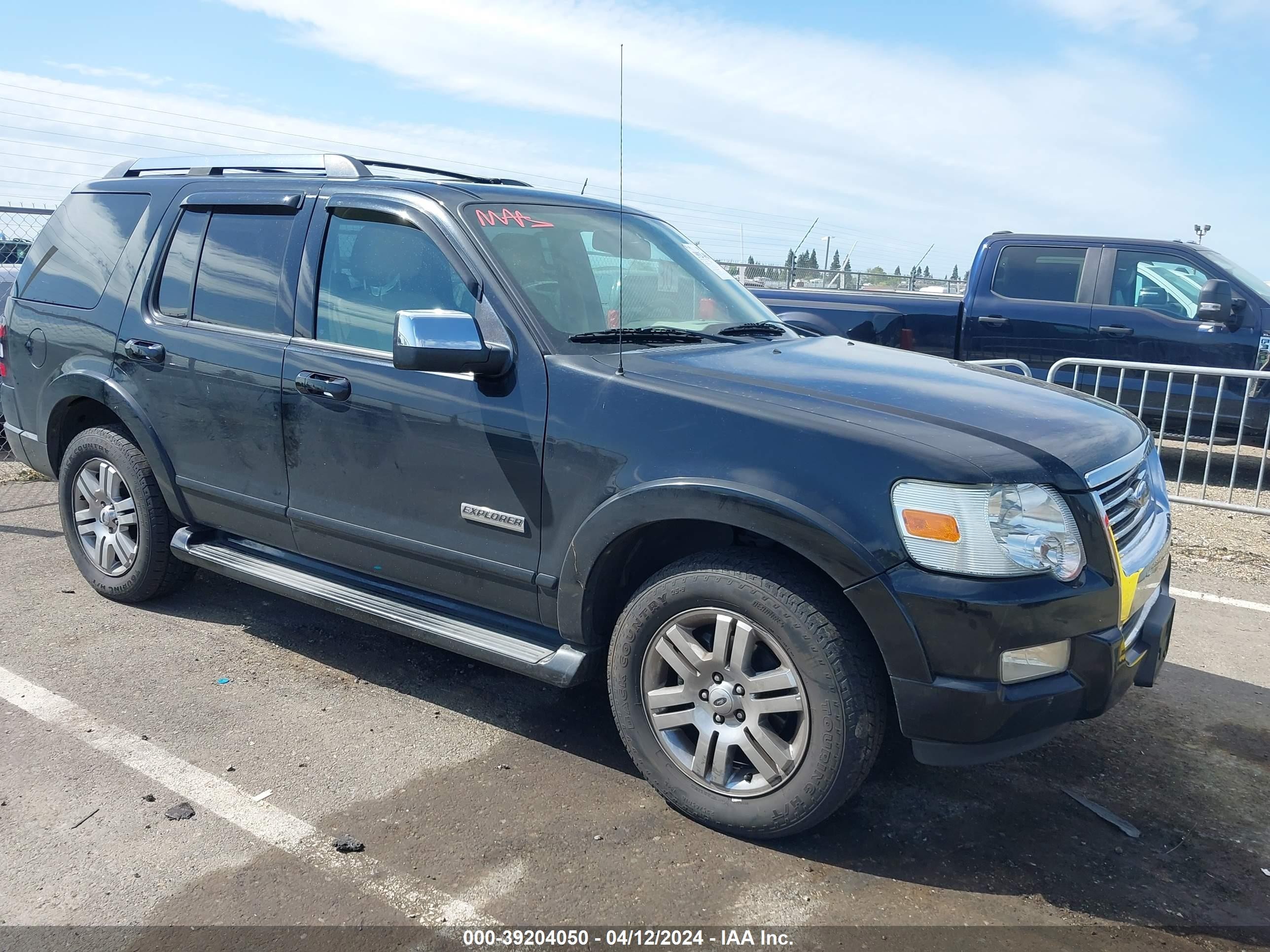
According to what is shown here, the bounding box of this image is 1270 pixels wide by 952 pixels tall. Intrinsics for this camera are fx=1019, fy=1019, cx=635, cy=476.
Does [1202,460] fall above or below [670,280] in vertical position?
below

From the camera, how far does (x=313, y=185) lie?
4.05m

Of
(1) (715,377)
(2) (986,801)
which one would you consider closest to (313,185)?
(1) (715,377)

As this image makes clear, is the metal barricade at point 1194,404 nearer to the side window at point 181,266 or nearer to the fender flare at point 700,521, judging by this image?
the fender flare at point 700,521

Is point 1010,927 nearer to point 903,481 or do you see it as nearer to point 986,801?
point 986,801

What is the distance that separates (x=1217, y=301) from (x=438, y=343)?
791cm

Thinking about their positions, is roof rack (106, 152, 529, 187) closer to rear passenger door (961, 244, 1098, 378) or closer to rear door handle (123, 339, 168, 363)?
rear door handle (123, 339, 168, 363)

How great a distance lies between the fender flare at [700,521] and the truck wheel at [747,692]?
0.14m

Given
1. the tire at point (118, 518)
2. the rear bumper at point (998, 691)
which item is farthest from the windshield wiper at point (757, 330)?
Answer: the tire at point (118, 518)

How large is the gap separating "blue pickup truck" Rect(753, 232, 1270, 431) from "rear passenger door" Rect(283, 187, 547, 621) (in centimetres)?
614

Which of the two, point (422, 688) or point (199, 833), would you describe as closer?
point (199, 833)

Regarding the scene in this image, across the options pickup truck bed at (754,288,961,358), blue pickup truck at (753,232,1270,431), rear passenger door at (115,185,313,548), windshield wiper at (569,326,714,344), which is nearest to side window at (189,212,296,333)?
rear passenger door at (115,185,313,548)

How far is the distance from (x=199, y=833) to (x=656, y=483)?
1715 millimetres

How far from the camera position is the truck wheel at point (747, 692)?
9.20 ft

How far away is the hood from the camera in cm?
277
